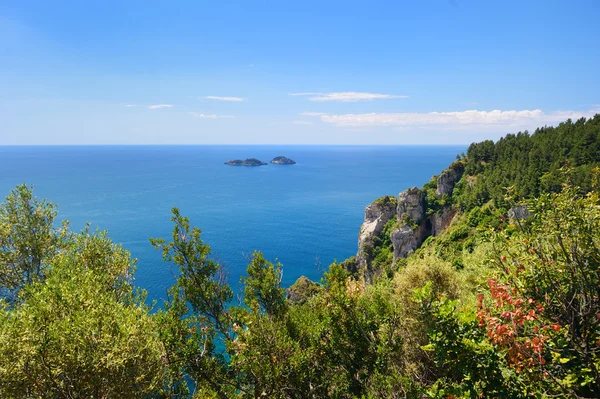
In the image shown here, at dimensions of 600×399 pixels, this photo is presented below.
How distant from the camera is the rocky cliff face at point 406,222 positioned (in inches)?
2603

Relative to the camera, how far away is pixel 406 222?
66.8 m

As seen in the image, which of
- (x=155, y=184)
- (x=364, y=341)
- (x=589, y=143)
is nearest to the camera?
(x=364, y=341)

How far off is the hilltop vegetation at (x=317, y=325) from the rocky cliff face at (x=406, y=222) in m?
42.2

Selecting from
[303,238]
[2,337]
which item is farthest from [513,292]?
[303,238]

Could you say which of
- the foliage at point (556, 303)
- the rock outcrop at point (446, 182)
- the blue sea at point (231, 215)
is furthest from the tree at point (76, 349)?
the rock outcrop at point (446, 182)

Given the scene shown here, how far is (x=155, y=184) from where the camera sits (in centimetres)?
18025

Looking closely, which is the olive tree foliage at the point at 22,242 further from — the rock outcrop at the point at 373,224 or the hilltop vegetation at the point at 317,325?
the rock outcrop at the point at 373,224

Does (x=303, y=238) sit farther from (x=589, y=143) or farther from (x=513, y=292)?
(x=513, y=292)

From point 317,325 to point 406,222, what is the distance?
183ft

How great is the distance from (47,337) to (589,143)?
255 feet

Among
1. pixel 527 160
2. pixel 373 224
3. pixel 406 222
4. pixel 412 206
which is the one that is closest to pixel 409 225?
pixel 406 222

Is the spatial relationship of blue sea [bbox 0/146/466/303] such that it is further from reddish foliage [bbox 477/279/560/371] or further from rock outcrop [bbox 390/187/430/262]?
reddish foliage [bbox 477/279/560/371]

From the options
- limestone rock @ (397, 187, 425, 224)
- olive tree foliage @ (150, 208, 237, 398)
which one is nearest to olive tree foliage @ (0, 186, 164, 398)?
olive tree foliage @ (150, 208, 237, 398)

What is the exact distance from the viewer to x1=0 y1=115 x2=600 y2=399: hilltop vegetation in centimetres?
818
